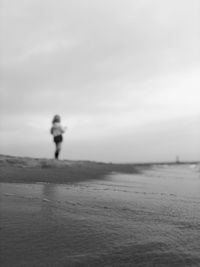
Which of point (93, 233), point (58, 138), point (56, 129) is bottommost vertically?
point (93, 233)

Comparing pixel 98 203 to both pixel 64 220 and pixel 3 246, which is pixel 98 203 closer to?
pixel 64 220

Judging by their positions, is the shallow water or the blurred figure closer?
the shallow water

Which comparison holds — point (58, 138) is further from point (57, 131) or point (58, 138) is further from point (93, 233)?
point (93, 233)

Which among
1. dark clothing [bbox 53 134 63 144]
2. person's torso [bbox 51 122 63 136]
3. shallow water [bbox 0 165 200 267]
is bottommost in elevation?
shallow water [bbox 0 165 200 267]

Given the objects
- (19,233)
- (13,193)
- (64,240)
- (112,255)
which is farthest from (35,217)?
→ (13,193)

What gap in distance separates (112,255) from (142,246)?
1.19 feet

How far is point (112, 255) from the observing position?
7.93 feet

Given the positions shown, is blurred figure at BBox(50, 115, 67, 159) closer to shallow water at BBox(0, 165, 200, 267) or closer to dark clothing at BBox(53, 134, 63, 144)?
dark clothing at BBox(53, 134, 63, 144)

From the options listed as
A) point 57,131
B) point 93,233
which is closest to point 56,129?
point 57,131

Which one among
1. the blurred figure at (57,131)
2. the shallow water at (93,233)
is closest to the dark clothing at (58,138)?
the blurred figure at (57,131)

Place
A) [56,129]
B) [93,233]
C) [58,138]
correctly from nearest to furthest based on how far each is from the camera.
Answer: [93,233] < [58,138] < [56,129]

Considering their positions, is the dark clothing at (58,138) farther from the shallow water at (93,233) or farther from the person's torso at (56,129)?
the shallow water at (93,233)

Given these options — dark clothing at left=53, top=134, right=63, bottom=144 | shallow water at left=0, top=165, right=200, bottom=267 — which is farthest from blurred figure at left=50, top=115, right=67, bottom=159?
shallow water at left=0, top=165, right=200, bottom=267

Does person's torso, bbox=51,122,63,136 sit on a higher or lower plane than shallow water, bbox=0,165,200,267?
higher
